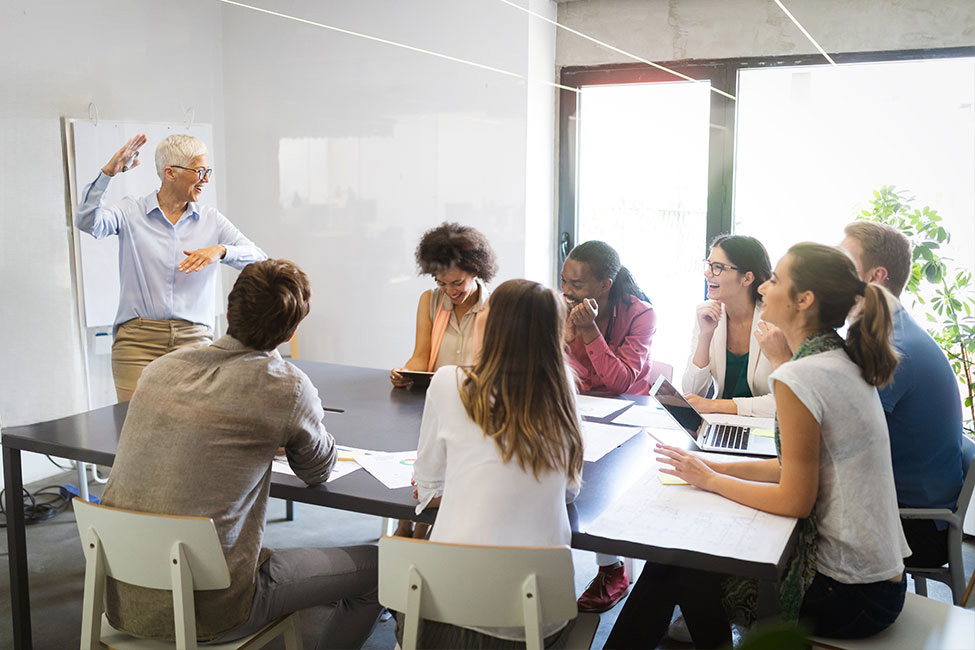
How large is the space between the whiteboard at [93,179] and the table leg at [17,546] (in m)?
1.84

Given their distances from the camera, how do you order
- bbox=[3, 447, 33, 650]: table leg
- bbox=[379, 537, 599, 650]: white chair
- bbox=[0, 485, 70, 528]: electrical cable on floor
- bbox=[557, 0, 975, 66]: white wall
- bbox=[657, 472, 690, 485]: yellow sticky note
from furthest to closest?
1. bbox=[557, 0, 975, 66]: white wall
2. bbox=[0, 485, 70, 528]: electrical cable on floor
3. bbox=[3, 447, 33, 650]: table leg
4. bbox=[657, 472, 690, 485]: yellow sticky note
5. bbox=[379, 537, 599, 650]: white chair

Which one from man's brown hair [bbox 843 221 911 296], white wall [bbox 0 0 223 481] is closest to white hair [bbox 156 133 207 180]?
white wall [bbox 0 0 223 481]

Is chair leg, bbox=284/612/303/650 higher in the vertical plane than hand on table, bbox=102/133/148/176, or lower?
lower

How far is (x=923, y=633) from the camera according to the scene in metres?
1.79

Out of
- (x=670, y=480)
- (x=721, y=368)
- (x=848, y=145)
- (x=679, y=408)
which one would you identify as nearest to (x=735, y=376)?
(x=721, y=368)

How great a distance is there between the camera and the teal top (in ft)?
9.41

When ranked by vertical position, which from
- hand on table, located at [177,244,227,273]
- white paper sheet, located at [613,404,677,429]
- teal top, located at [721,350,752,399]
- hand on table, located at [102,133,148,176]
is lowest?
white paper sheet, located at [613,404,677,429]

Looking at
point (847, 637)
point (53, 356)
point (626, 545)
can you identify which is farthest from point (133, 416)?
point (53, 356)

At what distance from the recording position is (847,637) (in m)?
1.78

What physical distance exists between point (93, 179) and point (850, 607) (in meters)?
3.80

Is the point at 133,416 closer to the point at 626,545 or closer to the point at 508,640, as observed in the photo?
the point at 508,640

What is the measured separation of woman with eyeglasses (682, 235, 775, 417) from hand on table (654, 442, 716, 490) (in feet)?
2.69

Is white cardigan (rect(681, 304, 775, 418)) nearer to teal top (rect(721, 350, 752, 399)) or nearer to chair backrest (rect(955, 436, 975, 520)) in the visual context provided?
teal top (rect(721, 350, 752, 399))

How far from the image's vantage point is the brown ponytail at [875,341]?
1774mm
